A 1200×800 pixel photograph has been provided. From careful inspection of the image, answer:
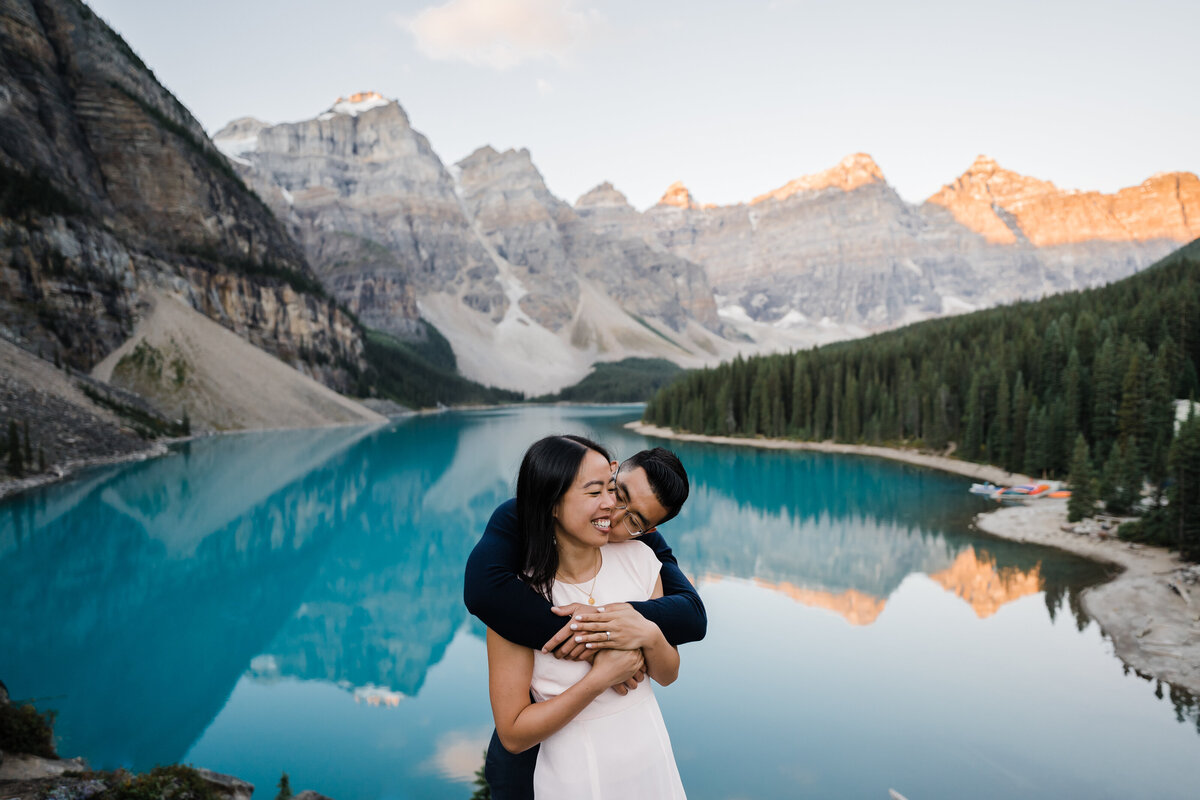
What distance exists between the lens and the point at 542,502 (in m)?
2.30

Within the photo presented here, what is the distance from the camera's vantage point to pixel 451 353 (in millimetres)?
166875

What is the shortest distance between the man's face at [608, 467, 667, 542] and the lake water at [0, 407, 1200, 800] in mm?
2099

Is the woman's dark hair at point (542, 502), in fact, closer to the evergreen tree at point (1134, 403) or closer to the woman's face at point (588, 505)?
the woman's face at point (588, 505)

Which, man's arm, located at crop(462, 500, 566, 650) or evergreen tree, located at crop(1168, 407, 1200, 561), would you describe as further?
evergreen tree, located at crop(1168, 407, 1200, 561)

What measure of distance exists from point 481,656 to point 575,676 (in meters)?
13.3

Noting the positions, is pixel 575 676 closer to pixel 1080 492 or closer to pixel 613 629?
pixel 613 629

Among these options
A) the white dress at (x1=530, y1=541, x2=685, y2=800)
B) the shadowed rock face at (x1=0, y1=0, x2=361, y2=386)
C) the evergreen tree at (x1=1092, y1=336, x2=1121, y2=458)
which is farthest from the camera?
the shadowed rock face at (x1=0, y1=0, x2=361, y2=386)

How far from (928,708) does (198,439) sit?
57.4m

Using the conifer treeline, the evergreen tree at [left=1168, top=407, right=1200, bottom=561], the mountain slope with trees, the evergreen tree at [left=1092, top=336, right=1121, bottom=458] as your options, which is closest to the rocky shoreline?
the evergreen tree at [left=1168, top=407, right=1200, bottom=561]

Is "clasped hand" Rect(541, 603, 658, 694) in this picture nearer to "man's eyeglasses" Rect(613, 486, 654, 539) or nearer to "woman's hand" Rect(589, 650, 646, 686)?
"woman's hand" Rect(589, 650, 646, 686)

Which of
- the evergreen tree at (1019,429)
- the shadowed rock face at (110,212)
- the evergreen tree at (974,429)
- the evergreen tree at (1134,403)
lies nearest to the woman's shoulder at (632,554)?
the evergreen tree at (1134,403)

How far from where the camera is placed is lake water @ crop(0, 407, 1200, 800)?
955 cm

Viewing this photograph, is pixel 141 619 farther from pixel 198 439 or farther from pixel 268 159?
pixel 268 159

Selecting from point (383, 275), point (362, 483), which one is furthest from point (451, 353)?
point (362, 483)
